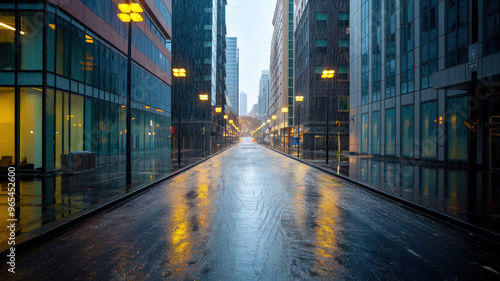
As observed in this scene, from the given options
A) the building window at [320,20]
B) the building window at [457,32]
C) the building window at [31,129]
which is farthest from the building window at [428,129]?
the building window at [320,20]

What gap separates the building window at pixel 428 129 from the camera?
21047 mm

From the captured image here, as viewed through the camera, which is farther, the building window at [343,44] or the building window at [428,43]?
the building window at [343,44]

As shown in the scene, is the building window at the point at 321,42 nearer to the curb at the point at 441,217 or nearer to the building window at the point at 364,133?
the building window at the point at 364,133

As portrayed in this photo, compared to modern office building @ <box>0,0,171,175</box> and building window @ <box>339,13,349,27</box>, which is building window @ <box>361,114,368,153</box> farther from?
modern office building @ <box>0,0,171,175</box>

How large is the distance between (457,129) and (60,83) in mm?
26768

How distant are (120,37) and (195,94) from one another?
3279cm

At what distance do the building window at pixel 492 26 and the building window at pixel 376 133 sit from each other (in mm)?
13903

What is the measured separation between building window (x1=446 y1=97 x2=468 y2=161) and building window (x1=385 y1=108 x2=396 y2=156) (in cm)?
648

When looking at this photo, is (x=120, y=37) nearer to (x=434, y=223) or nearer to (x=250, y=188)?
(x=250, y=188)

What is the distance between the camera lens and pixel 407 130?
79.8ft

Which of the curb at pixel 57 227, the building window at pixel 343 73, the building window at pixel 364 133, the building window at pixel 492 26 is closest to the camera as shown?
the curb at pixel 57 227

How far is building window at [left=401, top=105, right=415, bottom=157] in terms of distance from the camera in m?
23.8

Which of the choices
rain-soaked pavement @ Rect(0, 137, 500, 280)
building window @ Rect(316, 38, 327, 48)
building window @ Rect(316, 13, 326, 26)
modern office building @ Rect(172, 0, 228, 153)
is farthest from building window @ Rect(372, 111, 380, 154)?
modern office building @ Rect(172, 0, 228, 153)

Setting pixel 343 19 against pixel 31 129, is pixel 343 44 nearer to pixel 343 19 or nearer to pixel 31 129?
pixel 343 19
